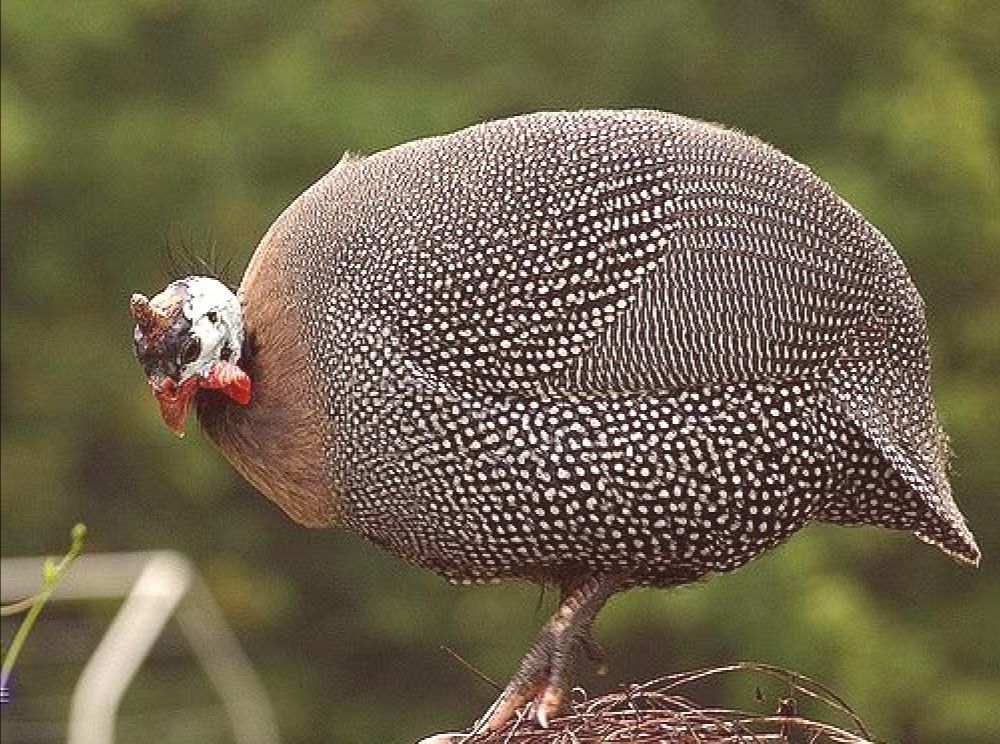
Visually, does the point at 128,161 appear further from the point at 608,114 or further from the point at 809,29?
the point at 608,114

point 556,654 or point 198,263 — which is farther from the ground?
point 198,263

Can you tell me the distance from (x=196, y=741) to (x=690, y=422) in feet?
21.4

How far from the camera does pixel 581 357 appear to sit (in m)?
3.79

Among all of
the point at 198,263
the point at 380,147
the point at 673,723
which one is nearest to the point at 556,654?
the point at 673,723

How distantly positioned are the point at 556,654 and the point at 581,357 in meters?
0.49

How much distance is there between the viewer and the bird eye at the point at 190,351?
153 inches

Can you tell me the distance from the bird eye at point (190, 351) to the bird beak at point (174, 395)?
30 millimetres

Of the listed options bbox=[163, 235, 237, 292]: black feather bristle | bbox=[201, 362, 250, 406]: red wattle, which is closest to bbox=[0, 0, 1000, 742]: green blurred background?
bbox=[163, 235, 237, 292]: black feather bristle

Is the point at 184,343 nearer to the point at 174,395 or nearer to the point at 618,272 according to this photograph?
the point at 174,395

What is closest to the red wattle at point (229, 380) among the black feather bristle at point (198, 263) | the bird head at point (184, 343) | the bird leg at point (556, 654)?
the bird head at point (184, 343)

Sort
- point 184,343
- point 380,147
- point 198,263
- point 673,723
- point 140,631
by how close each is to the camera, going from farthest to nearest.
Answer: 1. point 380,147
2. point 140,631
3. point 198,263
4. point 184,343
5. point 673,723

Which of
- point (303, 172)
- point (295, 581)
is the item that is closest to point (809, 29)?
point (303, 172)

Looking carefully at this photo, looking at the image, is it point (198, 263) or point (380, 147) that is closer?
point (198, 263)

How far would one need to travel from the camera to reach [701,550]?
388cm
